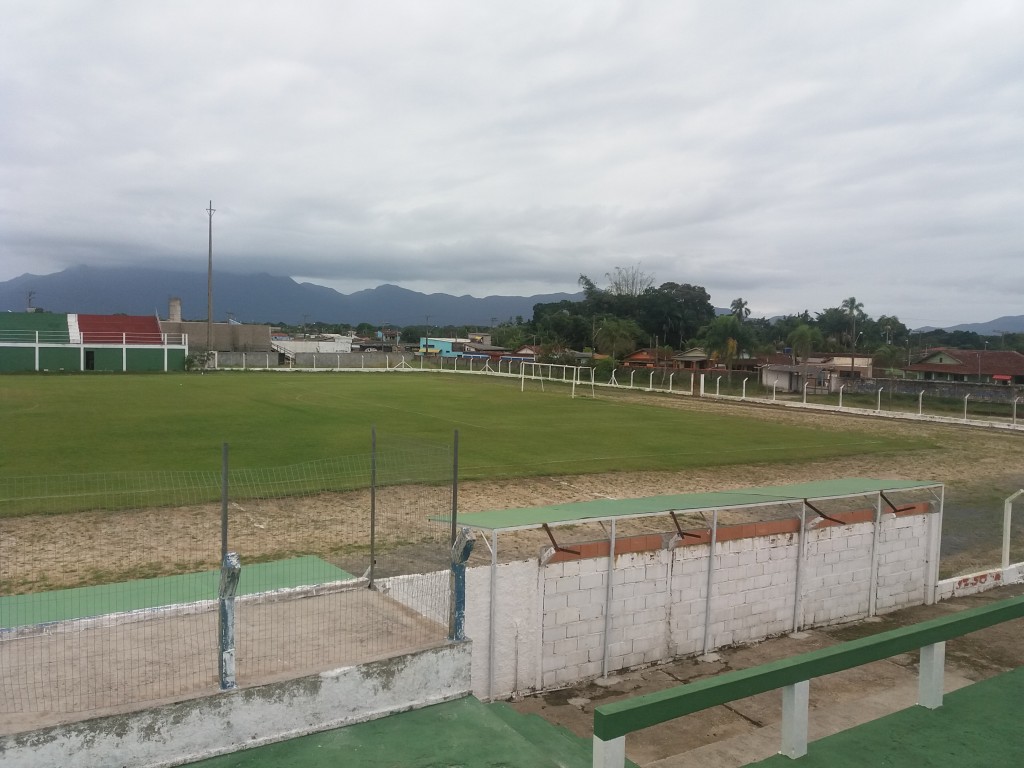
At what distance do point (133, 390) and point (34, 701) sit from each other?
129ft

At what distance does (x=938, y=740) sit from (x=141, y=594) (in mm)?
7446

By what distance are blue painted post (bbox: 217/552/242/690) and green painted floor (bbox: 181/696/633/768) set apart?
0.50 m

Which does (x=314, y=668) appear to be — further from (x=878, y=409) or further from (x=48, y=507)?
(x=878, y=409)

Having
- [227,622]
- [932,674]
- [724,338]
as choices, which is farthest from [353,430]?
[724,338]

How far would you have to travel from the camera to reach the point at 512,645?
8.46 meters

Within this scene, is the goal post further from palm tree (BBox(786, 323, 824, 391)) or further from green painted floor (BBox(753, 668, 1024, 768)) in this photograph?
green painted floor (BBox(753, 668, 1024, 768))

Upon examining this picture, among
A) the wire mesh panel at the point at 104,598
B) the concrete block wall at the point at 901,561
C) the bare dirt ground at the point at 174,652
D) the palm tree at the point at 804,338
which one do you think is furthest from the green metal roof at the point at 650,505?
the palm tree at the point at 804,338

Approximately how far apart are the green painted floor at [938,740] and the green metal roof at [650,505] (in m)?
4.03

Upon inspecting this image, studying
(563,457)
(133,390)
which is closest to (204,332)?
(133,390)

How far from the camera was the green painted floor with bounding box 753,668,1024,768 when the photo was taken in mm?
4203

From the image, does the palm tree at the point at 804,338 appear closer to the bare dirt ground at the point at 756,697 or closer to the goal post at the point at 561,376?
the goal post at the point at 561,376

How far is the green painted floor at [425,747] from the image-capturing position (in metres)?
5.08

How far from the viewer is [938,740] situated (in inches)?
174

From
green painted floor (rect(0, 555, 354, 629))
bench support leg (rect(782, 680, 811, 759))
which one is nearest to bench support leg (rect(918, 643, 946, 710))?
bench support leg (rect(782, 680, 811, 759))
